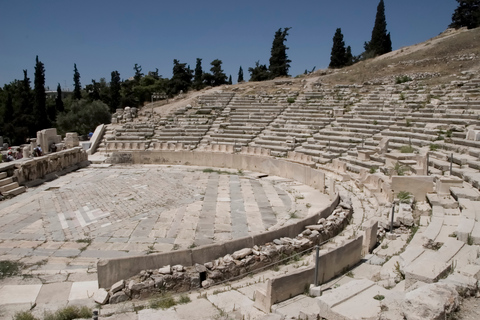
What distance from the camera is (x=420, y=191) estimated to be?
9203 mm

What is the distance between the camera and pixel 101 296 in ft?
16.9

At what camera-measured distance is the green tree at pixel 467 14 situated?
1329 inches

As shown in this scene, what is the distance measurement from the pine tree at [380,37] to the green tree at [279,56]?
8623 mm

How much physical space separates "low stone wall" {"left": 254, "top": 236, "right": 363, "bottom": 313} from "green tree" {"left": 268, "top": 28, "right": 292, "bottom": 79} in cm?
3524

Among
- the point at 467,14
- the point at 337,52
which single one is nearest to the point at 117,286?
the point at 337,52

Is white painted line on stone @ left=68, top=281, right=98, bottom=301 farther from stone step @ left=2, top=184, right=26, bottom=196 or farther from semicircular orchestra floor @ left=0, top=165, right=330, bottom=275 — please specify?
stone step @ left=2, top=184, right=26, bottom=196

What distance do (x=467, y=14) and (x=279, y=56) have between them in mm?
18127

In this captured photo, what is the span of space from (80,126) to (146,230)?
94.7 feet

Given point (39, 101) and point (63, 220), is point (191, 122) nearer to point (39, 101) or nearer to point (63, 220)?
point (63, 220)

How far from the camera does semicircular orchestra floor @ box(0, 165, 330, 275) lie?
7.27 m

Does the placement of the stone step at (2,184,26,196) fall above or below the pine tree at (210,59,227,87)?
below

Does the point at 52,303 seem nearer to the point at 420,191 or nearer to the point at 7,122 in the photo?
the point at 420,191

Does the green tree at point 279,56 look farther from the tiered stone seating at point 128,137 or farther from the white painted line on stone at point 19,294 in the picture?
the white painted line on stone at point 19,294


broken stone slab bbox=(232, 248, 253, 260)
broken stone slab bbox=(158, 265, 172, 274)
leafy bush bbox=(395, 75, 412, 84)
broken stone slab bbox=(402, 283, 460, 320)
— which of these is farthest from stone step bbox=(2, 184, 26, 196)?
leafy bush bbox=(395, 75, 412, 84)
